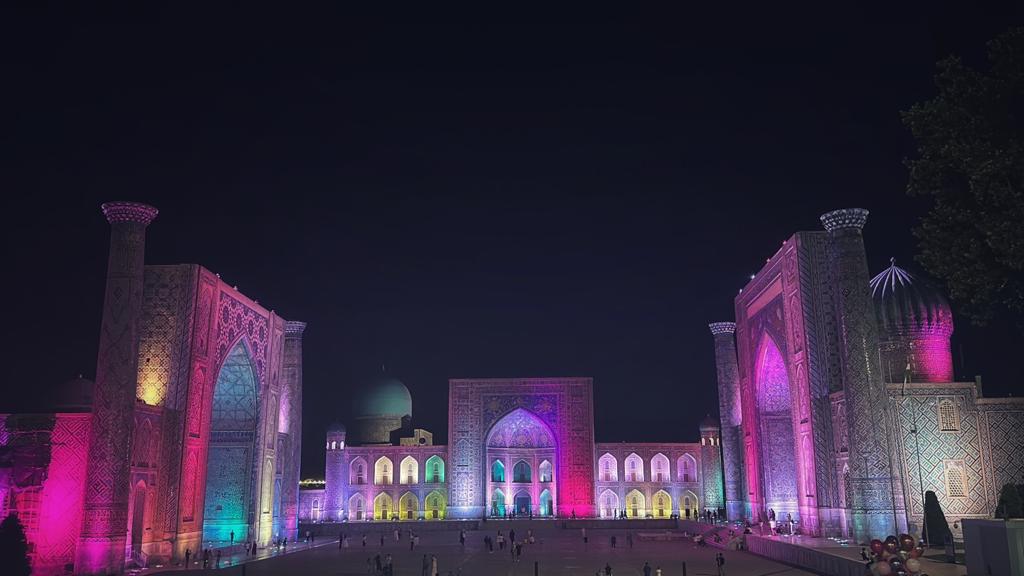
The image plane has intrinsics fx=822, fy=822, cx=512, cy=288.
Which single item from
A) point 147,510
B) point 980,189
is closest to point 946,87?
point 980,189

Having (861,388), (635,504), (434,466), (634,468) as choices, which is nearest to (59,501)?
(861,388)

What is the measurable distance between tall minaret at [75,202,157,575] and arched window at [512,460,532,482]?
27373 mm

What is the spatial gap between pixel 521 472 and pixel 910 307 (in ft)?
77.7

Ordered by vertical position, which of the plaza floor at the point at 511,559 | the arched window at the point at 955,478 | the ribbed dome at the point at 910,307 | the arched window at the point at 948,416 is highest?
the ribbed dome at the point at 910,307

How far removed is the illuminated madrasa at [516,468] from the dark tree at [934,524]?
22.5 metres

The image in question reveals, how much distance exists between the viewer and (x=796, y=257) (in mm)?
26375

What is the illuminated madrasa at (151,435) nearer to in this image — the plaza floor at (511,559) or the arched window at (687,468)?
the plaza floor at (511,559)

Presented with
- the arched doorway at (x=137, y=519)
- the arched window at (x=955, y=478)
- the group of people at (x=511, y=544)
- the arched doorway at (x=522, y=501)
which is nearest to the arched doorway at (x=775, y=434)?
the arched window at (x=955, y=478)

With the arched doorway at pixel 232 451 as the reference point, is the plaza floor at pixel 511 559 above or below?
below

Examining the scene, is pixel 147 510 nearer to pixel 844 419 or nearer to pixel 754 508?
pixel 844 419

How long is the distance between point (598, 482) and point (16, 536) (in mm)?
34065

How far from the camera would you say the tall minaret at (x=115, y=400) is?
19.9 m

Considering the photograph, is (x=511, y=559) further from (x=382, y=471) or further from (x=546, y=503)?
(x=382, y=471)

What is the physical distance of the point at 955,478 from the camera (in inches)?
948
